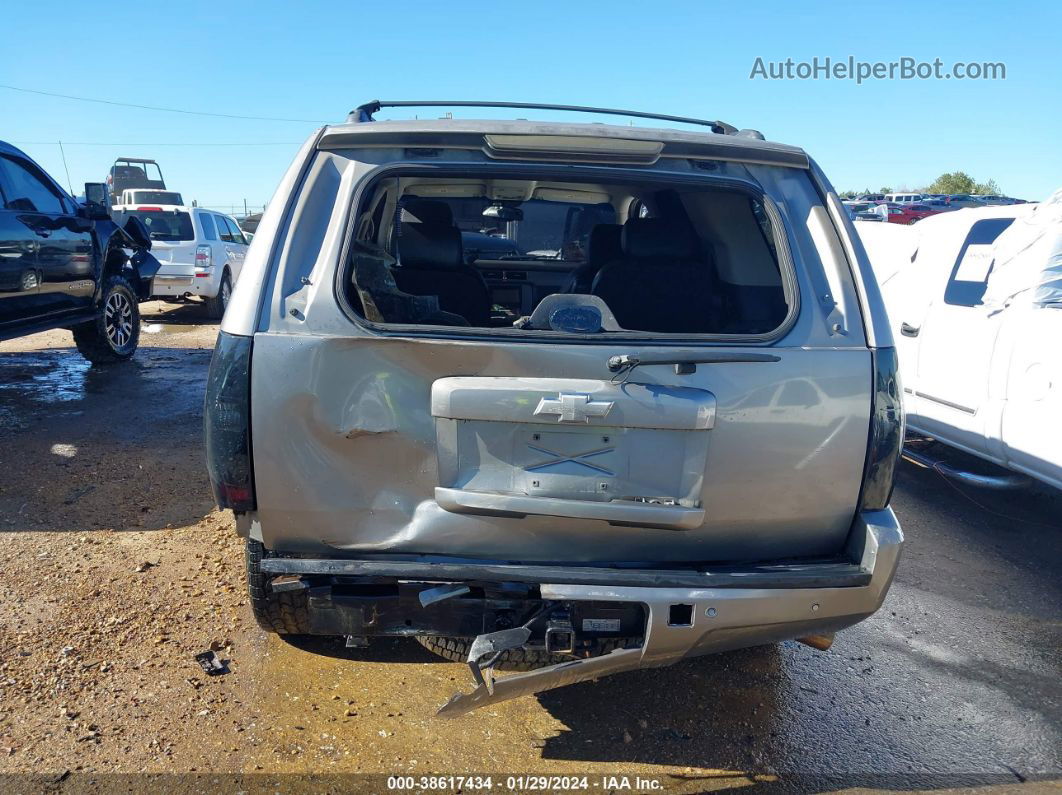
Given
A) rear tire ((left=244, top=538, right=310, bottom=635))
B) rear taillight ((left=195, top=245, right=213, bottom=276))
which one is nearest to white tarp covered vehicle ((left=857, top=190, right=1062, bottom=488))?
rear tire ((left=244, top=538, right=310, bottom=635))

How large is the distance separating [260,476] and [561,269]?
11.7 feet

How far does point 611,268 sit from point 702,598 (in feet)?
5.05

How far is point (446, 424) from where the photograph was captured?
2223 mm

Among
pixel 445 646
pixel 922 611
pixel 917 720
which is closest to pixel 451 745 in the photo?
pixel 445 646

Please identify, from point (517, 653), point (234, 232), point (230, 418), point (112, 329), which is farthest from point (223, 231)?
point (517, 653)

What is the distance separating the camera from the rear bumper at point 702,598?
217 centimetres

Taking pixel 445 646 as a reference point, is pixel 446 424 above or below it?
above

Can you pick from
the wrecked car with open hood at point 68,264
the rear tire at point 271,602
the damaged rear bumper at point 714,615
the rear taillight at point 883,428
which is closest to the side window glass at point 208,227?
the wrecked car with open hood at point 68,264

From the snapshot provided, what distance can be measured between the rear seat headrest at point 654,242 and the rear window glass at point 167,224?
33.7 ft

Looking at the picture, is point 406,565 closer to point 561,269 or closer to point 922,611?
point 922,611

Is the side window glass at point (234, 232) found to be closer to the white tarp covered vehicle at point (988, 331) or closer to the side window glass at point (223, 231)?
the side window glass at point (223, 231)

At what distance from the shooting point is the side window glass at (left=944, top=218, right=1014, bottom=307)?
5.34m

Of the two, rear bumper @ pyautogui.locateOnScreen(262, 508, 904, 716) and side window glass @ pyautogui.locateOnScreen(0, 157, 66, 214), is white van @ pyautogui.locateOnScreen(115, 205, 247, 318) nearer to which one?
side window glass @ pyautogui.locateOnScreen(0, 157, 66, 214)

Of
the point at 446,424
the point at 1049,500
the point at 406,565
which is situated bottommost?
the point at 1049,500
